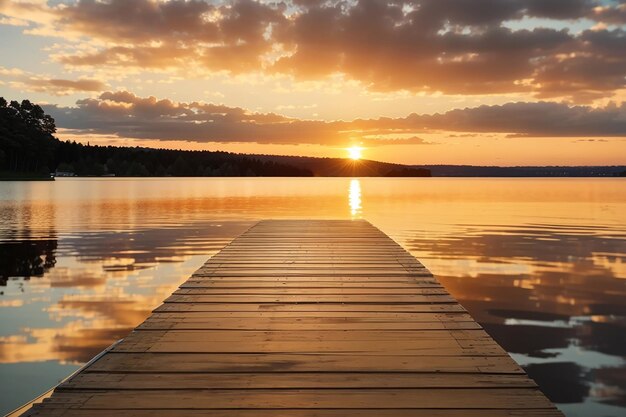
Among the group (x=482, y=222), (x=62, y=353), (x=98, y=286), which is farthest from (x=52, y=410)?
(x=482, y=222)

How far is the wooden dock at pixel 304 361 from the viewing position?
13.5ft

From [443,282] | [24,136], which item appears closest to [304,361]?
[443,282]

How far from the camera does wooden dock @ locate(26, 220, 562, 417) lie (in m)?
4.11

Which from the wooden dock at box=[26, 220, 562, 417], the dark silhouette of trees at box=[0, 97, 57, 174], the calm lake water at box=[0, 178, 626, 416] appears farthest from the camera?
the dark silhouette of trees at box=[0, 97, 57, 174]

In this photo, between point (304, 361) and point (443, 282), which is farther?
point (443, 282)

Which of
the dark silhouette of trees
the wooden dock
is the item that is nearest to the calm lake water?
the wooden dock

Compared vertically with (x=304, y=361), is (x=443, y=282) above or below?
below

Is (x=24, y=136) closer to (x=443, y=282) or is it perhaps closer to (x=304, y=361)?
(x=443, y=282)

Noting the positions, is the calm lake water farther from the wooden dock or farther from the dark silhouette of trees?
the dark silhouette of trees

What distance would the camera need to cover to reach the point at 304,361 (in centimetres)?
512

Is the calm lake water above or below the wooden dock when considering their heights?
below

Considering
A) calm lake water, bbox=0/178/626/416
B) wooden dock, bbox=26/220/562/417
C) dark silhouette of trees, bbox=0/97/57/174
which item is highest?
dark silhouette of trees, bbox=0/97/57/174

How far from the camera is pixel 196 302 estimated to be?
7.56 metres

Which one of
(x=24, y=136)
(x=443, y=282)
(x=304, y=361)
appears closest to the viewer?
(x=304, y=361)
